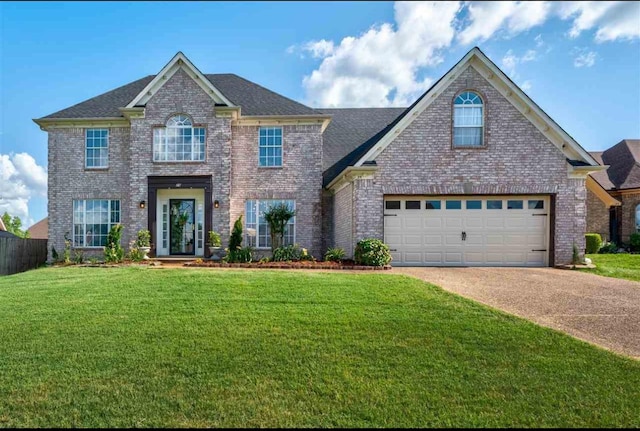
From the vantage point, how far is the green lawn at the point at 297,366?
156 inches

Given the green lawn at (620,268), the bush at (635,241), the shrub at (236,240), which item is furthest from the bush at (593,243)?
the shrub at (236,240)

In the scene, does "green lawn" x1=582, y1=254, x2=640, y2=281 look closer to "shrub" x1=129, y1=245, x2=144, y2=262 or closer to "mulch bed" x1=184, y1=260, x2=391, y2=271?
"mulch bed" x1=184, y1=260, x2=391, y2=271

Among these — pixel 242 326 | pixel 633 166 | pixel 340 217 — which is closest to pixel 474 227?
pixel 340 217

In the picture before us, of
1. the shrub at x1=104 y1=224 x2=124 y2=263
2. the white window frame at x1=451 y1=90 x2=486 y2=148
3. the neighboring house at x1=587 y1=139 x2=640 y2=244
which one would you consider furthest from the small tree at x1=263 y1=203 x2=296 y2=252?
the neighboring house at x1=587 y1=139 x2=640 y2=244

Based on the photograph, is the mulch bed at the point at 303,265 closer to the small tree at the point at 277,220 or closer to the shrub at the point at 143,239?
the small tree at the point at 277,220

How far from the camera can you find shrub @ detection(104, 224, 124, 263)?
14445mm

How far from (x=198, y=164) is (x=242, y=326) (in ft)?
36.5

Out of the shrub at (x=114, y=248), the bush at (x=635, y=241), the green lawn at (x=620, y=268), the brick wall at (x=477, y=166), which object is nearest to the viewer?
the green lawn at (x=620, y=268)

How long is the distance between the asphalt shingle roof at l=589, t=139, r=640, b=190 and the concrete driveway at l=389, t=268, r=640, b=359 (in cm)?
1418

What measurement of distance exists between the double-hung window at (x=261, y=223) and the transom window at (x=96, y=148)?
670cm

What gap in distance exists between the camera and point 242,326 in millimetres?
6230

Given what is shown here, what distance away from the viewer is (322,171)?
55.7 ft

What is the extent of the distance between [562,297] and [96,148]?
18137 mm

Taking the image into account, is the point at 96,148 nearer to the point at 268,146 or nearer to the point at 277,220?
the point at 268,146
